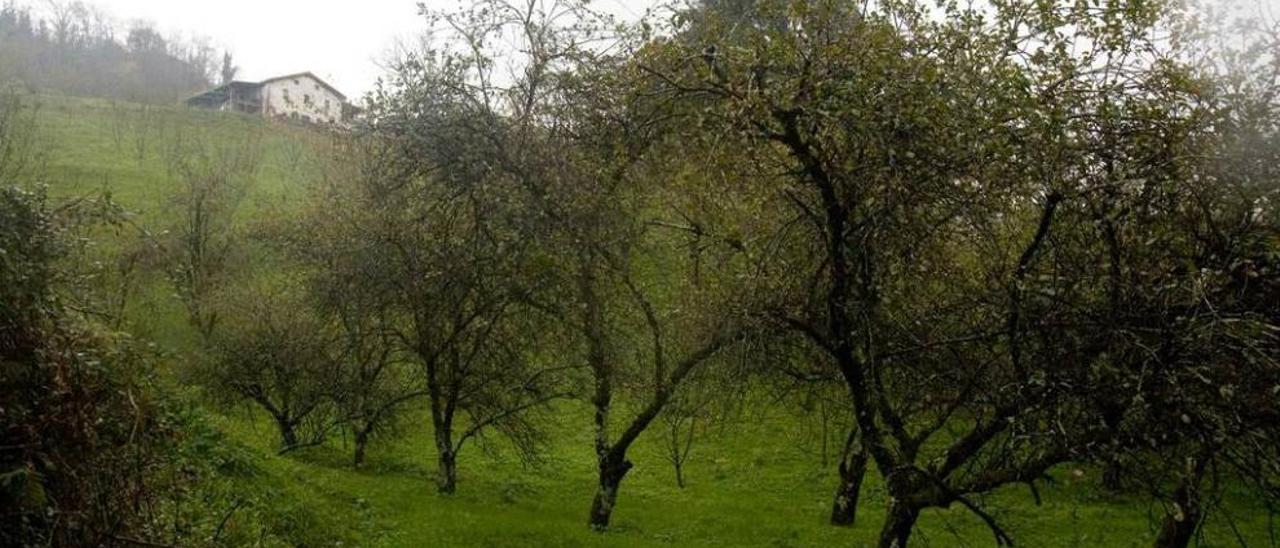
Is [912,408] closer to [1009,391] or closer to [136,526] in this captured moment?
[1009,391]

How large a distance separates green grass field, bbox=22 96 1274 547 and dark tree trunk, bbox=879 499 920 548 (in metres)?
1.13

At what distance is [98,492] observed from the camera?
6.83 m

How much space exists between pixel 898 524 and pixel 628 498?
46.1ft

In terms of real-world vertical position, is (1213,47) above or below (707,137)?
above

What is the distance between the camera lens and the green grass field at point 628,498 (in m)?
16.4

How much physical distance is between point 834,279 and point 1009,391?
5.82 feet

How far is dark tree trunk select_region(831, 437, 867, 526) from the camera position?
17578mm

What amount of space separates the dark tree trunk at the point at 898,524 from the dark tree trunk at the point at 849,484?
7.60 metres

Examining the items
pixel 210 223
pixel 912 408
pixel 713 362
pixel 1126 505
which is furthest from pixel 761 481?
pixel 210 223

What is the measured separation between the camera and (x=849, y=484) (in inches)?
720

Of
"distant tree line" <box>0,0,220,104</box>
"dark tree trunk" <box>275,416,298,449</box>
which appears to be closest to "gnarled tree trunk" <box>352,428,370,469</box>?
"dark tree trunk" <box>275,416,298,449</box>

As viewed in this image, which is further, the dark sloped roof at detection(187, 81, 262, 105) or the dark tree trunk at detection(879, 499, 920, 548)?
the dark sloped roof at detection(187, 81, 262, 105)

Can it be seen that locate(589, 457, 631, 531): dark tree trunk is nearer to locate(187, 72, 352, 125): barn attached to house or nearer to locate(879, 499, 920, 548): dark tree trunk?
locate(879, 499, 920, 548): dark tree trunk

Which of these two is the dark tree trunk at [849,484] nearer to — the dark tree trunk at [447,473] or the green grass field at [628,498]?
the green grass field at [628,498]
